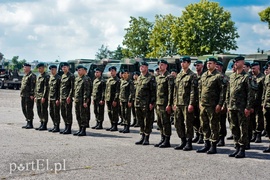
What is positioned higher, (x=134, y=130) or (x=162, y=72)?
(x=162, y=72)

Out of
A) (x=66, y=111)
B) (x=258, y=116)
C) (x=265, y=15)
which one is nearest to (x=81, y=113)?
(x=66, y=111)

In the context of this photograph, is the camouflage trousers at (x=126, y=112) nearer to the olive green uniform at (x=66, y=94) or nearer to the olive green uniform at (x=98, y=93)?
the olive green uniform at (x=98, y=93)

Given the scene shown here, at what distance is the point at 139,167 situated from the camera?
7227mm

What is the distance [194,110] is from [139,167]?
8.75 feet

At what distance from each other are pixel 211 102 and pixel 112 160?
2.31m

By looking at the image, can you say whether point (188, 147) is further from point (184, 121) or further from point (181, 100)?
point (181, 100)

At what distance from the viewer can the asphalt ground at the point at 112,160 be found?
22.0 feet

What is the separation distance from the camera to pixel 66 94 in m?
11.6

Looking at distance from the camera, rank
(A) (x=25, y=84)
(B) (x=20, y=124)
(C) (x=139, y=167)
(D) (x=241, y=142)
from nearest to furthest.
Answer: (C) (x=139, y=167) → (D) (x=241, y=142) → (A) (x=25, y=84) → (B) (x=20, y=124)

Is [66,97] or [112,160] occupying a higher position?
[66,97]

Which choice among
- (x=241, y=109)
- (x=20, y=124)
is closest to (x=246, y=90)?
(x=241, y=109)

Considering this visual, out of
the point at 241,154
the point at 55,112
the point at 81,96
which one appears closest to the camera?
the point at 241,154

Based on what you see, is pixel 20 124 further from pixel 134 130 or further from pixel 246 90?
pixel 246 90

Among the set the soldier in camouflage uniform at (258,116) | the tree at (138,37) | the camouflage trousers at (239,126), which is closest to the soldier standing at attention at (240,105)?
the camouflage trousers at (239,126)
